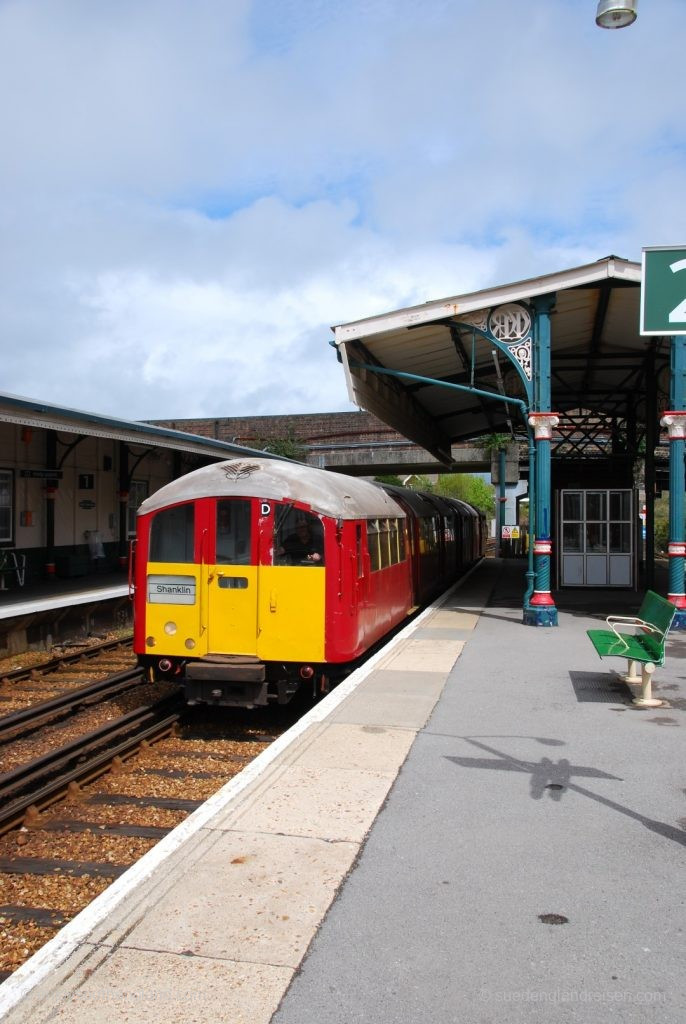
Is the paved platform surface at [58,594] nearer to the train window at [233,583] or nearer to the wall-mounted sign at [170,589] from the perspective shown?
the wall-mounted sign at [170,589]


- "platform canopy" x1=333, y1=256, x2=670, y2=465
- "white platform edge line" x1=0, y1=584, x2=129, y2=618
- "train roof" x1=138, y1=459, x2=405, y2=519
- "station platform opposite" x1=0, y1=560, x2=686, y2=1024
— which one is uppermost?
"platform canopy" x1=333, y1=256, x2=670, y2=465

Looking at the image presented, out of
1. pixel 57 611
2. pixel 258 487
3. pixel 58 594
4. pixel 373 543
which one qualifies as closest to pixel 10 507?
pixel 58 594

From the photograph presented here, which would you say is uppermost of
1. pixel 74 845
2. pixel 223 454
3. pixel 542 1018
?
pixel 223 454

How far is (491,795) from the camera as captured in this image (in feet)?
17.8

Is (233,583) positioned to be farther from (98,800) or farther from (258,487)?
(98,800)

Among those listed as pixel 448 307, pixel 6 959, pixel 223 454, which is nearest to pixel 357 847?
pixel 6 959

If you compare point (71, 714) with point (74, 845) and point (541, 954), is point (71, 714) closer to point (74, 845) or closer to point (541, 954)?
point (74, 845)

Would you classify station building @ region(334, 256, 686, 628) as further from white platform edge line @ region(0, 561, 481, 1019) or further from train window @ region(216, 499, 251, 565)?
white platform edge line @ region(0, 561, 481, 1019)

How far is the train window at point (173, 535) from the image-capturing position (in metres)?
8.63

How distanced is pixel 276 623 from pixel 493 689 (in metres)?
2.30

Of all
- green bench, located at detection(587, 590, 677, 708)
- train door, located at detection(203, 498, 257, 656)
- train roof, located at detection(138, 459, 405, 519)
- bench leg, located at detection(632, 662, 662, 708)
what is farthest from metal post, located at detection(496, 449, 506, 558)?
train door, located at detection(203, 498, 257, 656)

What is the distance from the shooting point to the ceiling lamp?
21.4 feet

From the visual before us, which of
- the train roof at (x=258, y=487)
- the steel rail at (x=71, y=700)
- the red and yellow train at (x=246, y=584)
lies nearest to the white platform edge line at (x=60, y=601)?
the steel rail at (x=71, y=700)

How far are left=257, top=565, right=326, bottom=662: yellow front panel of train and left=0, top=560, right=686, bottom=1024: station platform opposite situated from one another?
1.10 meters
